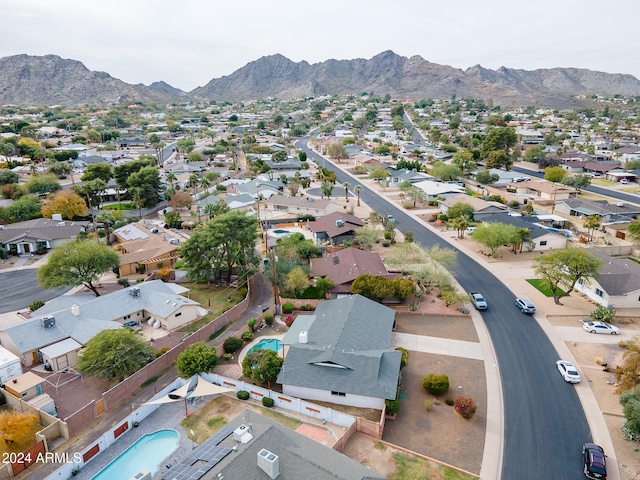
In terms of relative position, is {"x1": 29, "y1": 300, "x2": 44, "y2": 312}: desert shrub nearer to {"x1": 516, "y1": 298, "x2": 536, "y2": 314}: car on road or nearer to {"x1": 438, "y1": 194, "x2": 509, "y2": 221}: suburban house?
{"x1": 516, "y1": 298, "x2": 536, "y2": 314}: car on road

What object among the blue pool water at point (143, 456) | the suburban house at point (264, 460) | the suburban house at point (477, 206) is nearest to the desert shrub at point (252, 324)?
the blue pool water at point (143, 456)

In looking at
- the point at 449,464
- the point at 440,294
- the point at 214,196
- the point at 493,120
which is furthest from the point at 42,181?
the point at 493,120

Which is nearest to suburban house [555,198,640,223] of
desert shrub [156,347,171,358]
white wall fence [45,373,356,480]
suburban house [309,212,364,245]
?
suburban house [309,212,364,245]

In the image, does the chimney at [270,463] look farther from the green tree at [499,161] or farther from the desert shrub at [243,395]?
the green tree at [499,161]

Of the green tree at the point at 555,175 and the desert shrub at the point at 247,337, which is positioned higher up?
the green tree at the point at 555,175

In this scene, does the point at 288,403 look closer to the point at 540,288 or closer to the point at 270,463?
the point at 270,463

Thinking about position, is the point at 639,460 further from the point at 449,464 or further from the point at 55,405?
the point at 55,405

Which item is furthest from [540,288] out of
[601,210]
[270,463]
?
[270,463]
